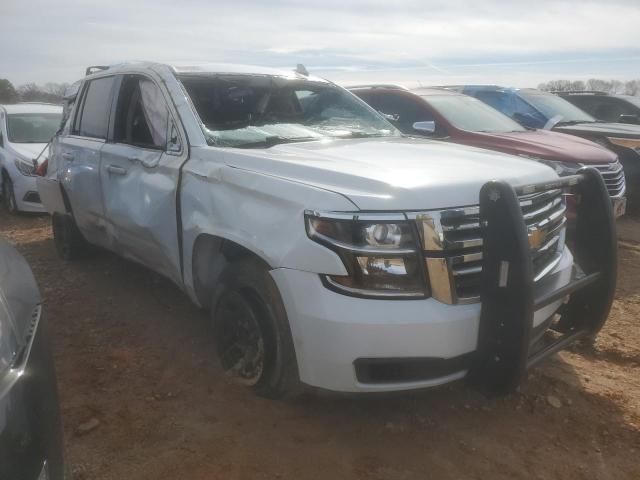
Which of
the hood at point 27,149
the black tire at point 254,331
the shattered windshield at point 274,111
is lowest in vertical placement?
the hood at point 27,149

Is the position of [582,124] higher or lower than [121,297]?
higher

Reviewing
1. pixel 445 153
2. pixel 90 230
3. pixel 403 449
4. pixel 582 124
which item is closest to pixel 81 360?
pixel 90 230

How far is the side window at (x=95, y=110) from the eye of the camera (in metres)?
4.67

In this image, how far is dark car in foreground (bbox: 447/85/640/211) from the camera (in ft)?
26.5

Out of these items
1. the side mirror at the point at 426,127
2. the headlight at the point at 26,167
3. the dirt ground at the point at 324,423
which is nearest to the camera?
the dirt ground at the point at 324,423

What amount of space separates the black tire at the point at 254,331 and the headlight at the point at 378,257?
0.39 meters

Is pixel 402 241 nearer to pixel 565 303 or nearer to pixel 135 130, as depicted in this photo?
pixel 565 303

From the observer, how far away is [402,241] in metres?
2.48

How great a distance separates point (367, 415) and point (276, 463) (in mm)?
587

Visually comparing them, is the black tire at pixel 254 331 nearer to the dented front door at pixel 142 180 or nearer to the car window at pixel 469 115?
the dented front door at pixel 142 180

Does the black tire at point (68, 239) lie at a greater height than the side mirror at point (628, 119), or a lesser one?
lesser

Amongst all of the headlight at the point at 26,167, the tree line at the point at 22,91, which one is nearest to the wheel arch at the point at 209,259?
the headlight at the point at 26,167

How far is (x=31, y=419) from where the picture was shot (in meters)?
1.67

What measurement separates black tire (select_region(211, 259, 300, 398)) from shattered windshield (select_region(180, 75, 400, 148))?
0.89 metres
